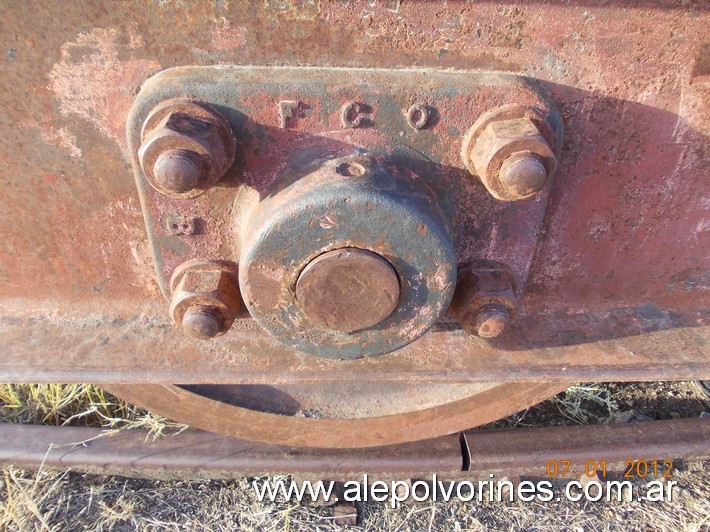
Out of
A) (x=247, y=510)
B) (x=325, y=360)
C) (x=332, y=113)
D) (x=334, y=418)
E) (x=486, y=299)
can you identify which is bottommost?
(x=247, y=510)

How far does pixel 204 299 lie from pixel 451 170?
0.60 meters

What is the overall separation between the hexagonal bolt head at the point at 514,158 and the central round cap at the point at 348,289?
0.86 feet

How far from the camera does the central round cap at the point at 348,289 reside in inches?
36.8

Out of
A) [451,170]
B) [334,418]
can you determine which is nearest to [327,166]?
[451,170]

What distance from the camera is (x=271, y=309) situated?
102 cm

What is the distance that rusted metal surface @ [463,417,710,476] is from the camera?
1722 mm

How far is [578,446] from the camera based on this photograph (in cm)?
174

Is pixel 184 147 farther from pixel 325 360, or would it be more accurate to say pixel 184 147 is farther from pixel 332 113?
pixel 325 360

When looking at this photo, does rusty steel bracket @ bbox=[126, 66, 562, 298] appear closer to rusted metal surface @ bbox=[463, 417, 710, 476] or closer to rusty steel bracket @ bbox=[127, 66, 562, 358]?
rusty steel bracket @ bbox=[127, 66, 562, 358]

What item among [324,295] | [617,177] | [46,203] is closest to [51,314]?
[46,203]

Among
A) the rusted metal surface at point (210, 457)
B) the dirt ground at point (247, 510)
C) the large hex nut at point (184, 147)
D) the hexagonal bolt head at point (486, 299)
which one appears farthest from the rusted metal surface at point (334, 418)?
the large hex nut at point (184, 147)

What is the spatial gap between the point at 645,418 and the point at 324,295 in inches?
69.1

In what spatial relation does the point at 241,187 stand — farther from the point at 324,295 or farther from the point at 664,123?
the point at 664,123
